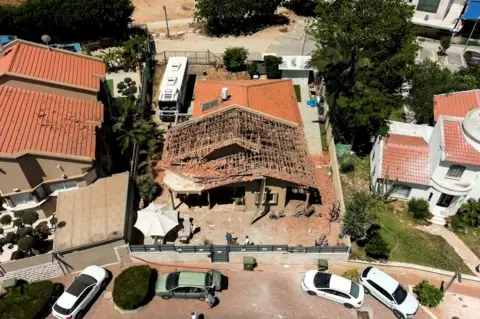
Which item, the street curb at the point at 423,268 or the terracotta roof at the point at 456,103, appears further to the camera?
the terracotta roof at the point at 456,103

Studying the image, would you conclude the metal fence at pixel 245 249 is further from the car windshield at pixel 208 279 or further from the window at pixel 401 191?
the window at pixel 401 191

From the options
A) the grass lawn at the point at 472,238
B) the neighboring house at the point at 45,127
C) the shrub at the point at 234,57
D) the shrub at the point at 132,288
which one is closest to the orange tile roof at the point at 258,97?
the neighboring house at the point at 45,127

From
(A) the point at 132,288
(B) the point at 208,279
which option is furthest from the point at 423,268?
(A) the point at 132,288

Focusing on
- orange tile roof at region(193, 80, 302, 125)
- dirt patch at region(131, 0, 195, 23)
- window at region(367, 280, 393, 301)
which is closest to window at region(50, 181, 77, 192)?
orange tile roof at region(193, 80, 302, 125)

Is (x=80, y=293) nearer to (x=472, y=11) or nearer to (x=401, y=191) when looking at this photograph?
(x=401, y=191)

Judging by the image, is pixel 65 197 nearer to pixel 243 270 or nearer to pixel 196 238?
pixel 196 238

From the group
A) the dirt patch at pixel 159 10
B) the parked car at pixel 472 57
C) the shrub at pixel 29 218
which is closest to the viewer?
the shrub at pixel 29 218
